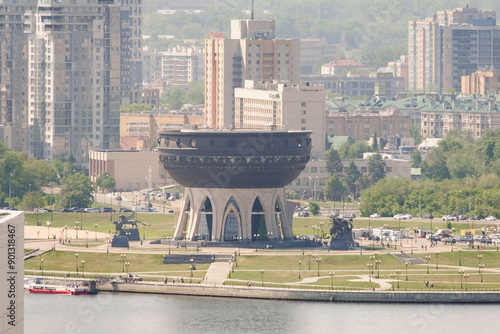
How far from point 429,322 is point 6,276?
72.5 metres

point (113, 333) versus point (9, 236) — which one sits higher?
point (9, 236)

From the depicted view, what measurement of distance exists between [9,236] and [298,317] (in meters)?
71.0

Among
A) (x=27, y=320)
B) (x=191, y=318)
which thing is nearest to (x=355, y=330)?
(x=191, y=318)

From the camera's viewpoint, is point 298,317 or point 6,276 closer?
point 6,276

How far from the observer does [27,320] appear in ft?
637

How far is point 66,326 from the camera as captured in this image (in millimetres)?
190875

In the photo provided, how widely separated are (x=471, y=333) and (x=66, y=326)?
122 ft

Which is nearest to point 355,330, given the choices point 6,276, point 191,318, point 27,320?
point 191,318

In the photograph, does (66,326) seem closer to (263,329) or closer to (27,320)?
(27,320)

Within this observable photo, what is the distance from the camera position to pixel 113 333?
188 m

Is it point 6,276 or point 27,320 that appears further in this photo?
point 27,320

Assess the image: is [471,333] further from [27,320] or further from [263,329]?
[27,320]

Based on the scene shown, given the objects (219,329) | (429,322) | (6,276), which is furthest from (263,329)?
(6,276)

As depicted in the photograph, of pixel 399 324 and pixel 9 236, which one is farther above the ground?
pixel 9 236
